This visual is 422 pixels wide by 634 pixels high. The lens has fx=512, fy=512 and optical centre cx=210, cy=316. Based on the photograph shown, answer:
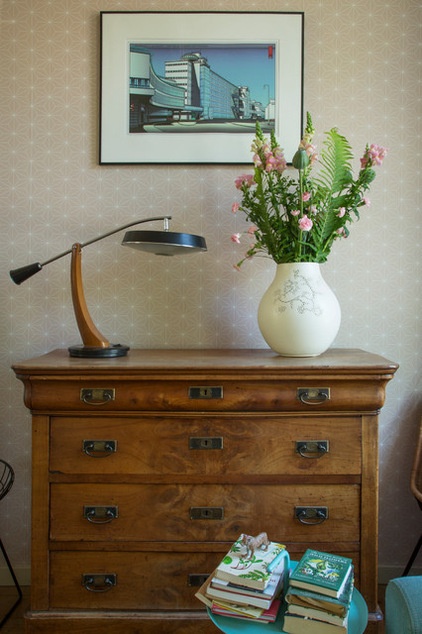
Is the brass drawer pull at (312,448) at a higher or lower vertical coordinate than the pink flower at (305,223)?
lower

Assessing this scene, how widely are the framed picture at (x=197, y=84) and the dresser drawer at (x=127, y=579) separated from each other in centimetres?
162

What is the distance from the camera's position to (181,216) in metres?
2.32

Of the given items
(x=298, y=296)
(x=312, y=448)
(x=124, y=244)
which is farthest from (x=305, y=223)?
(x=312, y=448)

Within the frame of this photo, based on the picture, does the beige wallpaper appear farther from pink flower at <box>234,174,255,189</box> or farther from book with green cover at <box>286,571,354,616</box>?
book with green cover at <box>286,571,354,616</box>

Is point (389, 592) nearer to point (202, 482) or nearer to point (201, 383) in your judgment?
point (202, 482)

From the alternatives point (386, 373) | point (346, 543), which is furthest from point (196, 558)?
point (386, 373)

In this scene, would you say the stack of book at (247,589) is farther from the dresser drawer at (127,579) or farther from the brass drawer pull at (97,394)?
the brass drawer pull at (97,394)

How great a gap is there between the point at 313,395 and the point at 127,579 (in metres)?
0.92

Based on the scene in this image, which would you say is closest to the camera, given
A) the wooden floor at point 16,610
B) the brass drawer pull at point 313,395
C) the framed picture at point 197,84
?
the brass drawer pull at point 313,395

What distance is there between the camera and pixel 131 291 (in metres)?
2.33

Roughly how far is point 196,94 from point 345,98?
26.4 inches

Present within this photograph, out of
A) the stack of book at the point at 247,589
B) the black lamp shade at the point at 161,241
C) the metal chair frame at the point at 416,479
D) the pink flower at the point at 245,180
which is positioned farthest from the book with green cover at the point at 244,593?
the pink flower at the point at 245,180

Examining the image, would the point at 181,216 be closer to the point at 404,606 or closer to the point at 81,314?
the point at 81,314

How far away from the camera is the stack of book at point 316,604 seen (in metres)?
1.20
